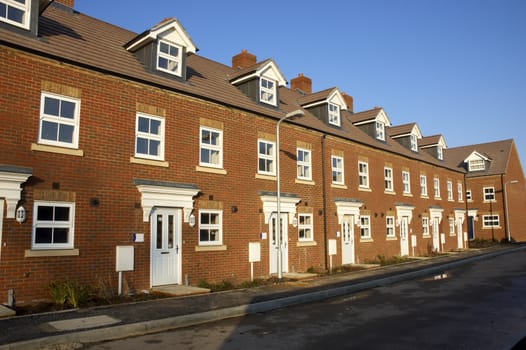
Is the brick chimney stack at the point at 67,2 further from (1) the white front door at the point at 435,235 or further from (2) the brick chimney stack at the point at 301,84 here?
(1) the white front door at the point at 435,235

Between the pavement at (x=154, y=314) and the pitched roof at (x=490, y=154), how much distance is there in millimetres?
34196

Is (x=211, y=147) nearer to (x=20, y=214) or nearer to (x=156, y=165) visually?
(x=156, y=165)

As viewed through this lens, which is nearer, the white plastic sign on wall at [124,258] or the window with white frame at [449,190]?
the white plastic sign on wall at [124,258]

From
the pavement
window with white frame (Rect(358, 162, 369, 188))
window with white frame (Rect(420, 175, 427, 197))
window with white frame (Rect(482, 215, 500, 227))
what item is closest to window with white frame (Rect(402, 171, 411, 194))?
window with white frame (Rect(420, 175, 427, 197))

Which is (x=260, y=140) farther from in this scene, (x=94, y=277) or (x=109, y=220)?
(x=94, y=277)

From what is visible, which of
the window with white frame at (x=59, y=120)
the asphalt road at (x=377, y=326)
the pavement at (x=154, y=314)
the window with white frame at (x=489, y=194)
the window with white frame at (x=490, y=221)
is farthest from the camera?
the window with white frame at (x=489, y=194)

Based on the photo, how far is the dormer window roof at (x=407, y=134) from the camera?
101 feet

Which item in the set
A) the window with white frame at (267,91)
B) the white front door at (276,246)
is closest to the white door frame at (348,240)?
the white front door at (276,246)

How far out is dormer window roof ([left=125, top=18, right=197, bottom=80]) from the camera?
47.5 feet

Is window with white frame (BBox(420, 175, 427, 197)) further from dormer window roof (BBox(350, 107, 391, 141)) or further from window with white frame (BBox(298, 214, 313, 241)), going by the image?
window with white frame (BBox(298, 214, 313, 241))

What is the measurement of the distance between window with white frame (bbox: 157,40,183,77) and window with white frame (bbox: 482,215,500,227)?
39384 millimetres

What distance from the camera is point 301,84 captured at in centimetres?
2889

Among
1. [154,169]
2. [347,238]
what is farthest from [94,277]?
[347,238]

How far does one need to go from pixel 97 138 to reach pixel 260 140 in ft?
23.4
